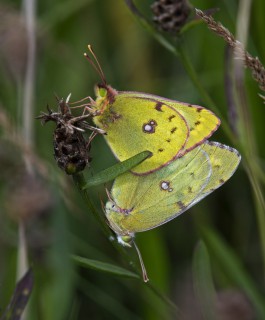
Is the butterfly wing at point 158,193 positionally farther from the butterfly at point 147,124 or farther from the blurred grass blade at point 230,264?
the blurred grass blade at point 230,264

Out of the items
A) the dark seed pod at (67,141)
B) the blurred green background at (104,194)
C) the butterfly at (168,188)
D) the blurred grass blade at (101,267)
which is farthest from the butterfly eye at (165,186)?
the dark seed pod at (67,141)

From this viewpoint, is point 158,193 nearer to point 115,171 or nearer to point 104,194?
point 115,171

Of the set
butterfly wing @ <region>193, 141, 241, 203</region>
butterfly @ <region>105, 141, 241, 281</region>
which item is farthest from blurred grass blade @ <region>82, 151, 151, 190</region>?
butterfly wing @ <region>193, 141, 241, 203</region>

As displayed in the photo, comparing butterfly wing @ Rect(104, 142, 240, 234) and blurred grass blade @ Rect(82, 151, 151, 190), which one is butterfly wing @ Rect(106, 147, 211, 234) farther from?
blurred grass blade @ Rect(82, 151, 151, 190)

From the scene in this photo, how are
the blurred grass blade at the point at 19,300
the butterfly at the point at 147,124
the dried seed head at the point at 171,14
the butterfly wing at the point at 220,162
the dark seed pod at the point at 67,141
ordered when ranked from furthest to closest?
the dried seed head at the point at 171,14 → the butterfly at the point at 147,124 → the butterfly wing at the point at 220,162 → the blurred grass blade at the point at 19,300 → the dark seed pod at the point at 67,141

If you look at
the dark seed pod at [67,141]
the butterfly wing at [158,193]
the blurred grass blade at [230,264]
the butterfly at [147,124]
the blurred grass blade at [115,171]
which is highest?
the dark seed pod at [67,141]

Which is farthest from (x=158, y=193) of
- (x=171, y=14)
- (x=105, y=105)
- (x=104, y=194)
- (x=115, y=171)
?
(x=104, y=194)
